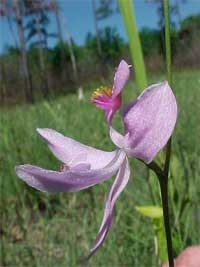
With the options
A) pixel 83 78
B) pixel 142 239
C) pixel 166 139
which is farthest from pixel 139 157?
pixel 83 78

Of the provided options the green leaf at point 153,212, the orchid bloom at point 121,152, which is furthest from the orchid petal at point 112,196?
the green leaf at point 153,212

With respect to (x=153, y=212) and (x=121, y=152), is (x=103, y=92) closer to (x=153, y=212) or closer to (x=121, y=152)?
(x=121, y=152)

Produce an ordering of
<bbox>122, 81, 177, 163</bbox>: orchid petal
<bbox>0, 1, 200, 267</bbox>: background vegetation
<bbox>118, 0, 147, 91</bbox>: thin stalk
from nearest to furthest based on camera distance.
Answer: <bbox>122, 81, 177, 163</bbox>: orchid petal < <bbox>118, 0, 147, 91</bbox>: thin stalk < <bbox>0, 1, 200, 267</bbox>: background vegetation

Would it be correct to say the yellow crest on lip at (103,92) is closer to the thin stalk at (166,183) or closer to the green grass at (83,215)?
the thin stalk at (166,183)

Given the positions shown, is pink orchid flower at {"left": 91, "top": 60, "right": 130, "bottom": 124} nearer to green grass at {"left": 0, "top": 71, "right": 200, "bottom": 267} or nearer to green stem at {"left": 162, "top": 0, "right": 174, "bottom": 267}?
green stem at {"left": 162, "top": 0, "right": 174, "bottom": 267}

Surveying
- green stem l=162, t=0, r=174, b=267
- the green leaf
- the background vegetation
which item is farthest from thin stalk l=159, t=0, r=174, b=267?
the green leaf

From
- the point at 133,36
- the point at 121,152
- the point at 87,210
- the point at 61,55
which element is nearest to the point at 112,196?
the point at 121,152

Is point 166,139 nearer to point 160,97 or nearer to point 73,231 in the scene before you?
point 160,97
